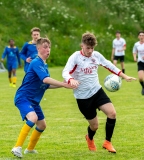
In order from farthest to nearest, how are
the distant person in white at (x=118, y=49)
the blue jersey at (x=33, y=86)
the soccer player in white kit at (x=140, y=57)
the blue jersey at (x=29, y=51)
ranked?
the distant person in white at (x=118, y=49) < the soccer player in white kit at (x=140, y=57) < the blue jersey at (x=29, y=51) < the blue jersey at (x=33, y=86)

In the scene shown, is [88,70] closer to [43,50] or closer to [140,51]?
[43,50]

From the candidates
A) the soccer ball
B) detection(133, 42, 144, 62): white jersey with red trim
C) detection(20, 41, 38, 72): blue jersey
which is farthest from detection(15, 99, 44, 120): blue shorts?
detection(133, 42, 144, 62): white jersey with red trim

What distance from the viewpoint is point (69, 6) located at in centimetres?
3950

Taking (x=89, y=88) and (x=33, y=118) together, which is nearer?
(x=33, y=118)

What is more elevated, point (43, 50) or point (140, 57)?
point (43, 50)

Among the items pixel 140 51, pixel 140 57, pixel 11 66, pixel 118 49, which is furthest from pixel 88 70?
pixel 118 49

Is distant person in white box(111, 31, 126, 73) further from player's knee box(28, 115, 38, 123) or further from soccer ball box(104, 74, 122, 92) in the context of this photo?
player's knee box(28, 115, 38, 123)

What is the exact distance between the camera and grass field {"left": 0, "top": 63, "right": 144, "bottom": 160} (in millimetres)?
7246

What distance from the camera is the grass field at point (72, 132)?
7.25 meters

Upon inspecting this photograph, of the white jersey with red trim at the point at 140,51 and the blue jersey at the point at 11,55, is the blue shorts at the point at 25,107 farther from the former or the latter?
the blue jersey at the point at 11,55

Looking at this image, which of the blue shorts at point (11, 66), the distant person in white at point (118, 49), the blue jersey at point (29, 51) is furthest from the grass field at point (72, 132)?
the distant person in white at point (118, 49)

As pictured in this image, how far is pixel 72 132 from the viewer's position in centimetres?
905

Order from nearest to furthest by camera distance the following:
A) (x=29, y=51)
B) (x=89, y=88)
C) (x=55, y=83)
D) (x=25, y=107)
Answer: (x=55, y=83) → (x=25, y=107) → (x=89, y=88) → (x=29, y=51)

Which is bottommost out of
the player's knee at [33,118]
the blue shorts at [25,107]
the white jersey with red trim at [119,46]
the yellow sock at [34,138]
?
the white jersey with red trim at [119,46]
